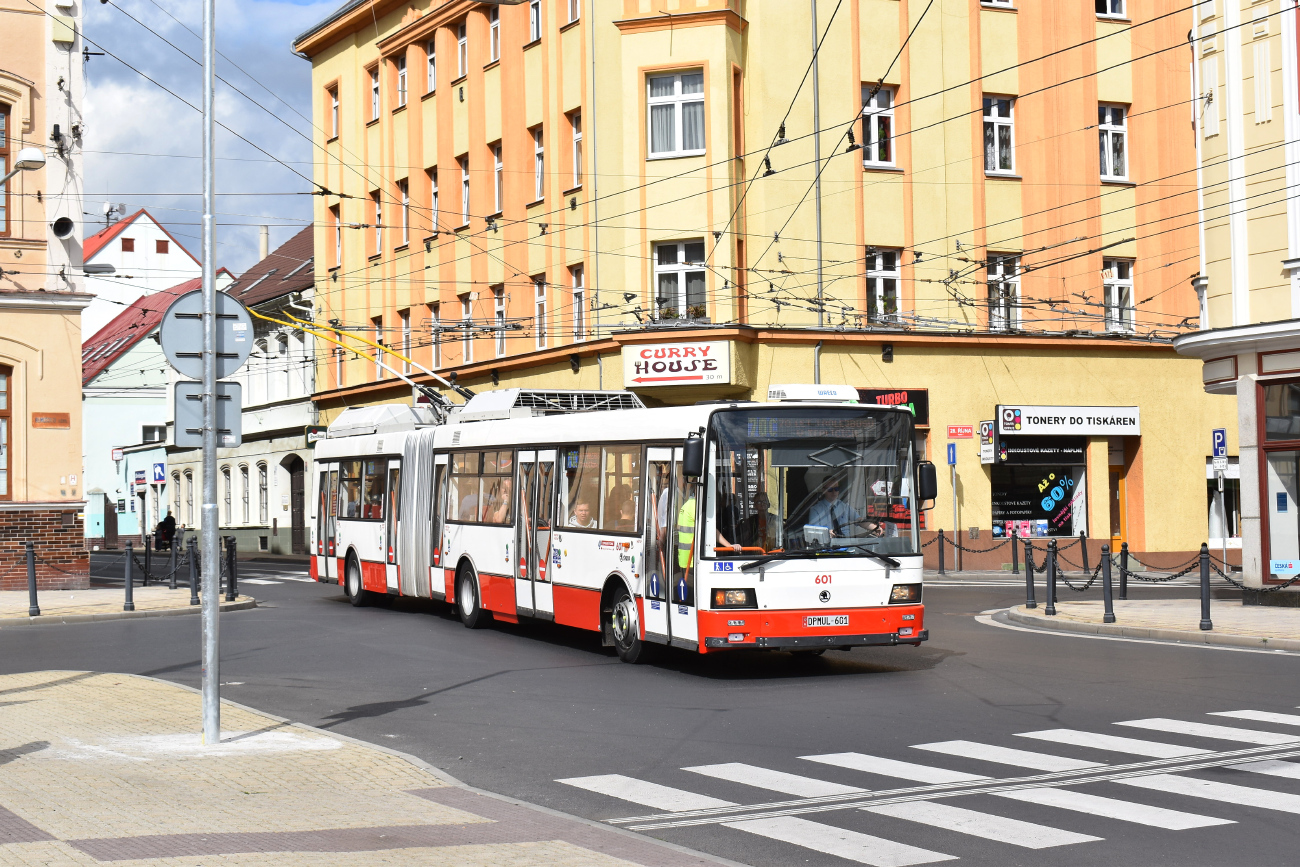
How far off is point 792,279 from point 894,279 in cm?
280

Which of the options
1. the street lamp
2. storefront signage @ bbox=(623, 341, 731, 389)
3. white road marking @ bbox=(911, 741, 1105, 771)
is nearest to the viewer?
white road marking @ bbox=(911, 741, 1105, 771)

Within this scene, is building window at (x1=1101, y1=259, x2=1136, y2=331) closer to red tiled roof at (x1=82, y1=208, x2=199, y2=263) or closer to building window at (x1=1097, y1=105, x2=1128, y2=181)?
building window at (x1=1097, y1=105, x2=1128, y2=181)

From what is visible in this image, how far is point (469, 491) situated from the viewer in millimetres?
20641

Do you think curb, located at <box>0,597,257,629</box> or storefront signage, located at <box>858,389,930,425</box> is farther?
storefront signage, located at <box>858,389,930,425</box>

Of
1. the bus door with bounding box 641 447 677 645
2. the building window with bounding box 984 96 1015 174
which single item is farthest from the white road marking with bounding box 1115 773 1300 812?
the building window with bounding box 984 96 1015 174

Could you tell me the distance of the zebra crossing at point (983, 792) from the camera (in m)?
7.79

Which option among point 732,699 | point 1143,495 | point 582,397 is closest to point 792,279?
point 1143,495

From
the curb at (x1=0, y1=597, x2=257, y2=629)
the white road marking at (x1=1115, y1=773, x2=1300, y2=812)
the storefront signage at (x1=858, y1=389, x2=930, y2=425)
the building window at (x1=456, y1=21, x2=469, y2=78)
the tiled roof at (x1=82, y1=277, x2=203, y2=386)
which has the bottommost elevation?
the curb at (x1=0, y1=597, x2=257, y2=629)

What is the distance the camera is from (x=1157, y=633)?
1794cm

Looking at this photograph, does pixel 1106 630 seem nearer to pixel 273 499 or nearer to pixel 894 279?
pixel 894 279

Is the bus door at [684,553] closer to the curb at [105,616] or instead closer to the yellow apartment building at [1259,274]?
the curb at [105,616]

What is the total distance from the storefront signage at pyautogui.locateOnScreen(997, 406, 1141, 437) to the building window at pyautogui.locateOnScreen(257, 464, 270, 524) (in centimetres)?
2910

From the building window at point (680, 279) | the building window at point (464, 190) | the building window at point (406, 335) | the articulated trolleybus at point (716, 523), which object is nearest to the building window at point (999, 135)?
the building window at point (680, 279)

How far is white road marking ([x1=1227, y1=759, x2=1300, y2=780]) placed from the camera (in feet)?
30.0
